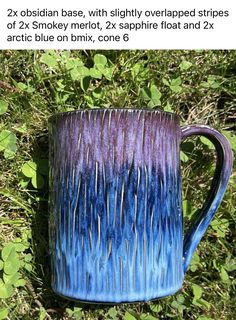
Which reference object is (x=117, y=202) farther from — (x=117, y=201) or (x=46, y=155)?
(x=46, y=155)

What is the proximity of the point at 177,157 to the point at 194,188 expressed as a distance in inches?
9.3

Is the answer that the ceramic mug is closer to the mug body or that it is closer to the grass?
the mug body

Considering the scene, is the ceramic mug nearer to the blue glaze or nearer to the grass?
the blue glaze

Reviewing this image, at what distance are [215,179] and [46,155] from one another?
0.34 meters

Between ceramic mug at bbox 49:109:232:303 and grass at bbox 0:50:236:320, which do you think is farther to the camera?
grass at bbox 0:50:236:320

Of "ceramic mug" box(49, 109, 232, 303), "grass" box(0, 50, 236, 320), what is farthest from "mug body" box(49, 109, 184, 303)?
"grass" box(0, 50, 236, 320)

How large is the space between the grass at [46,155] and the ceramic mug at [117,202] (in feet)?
0.66

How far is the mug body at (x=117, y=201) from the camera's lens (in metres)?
0.77

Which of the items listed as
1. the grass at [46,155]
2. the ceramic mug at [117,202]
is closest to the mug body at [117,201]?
the ceramic mug at [117,202]

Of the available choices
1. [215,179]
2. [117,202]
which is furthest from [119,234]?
[215,179]

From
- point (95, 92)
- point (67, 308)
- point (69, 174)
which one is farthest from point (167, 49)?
point (67, 308)

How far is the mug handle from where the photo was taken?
0.85 meters

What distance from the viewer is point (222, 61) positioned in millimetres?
1082

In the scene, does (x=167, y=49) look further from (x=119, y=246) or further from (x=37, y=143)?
(x=119, y=246)
